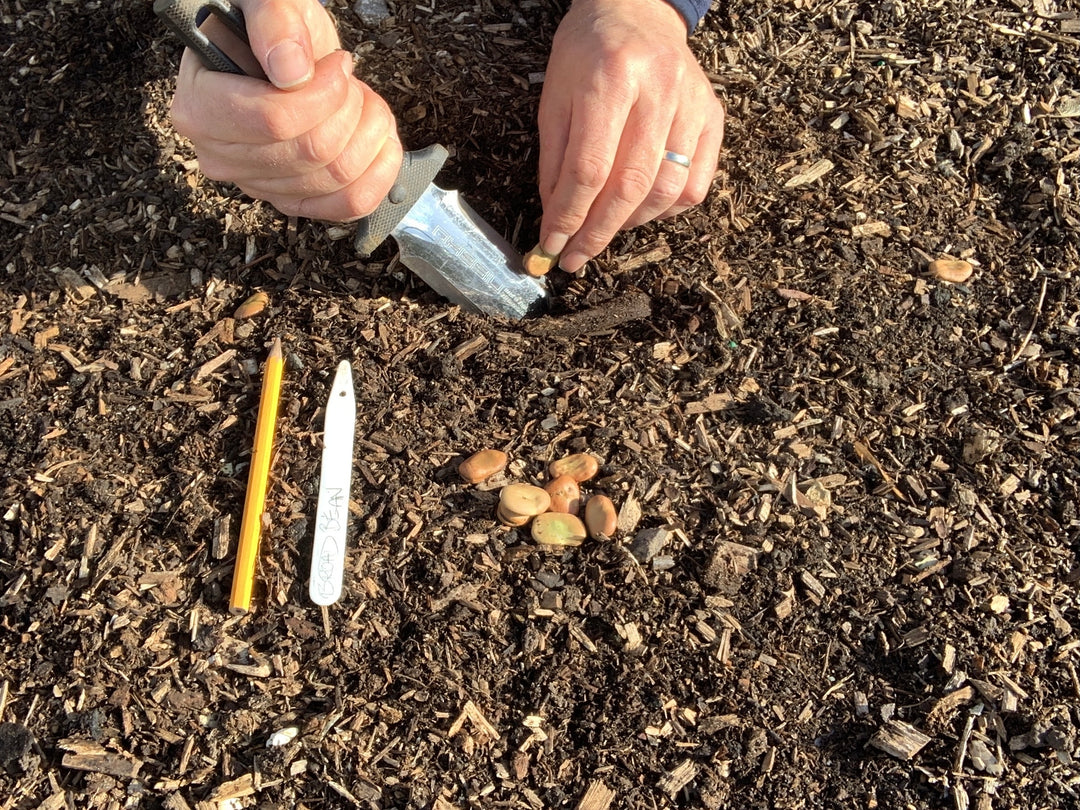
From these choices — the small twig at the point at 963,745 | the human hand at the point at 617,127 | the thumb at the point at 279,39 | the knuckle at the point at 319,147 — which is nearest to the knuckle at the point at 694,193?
the human hand at the point at 617,127

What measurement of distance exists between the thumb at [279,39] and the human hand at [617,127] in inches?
22.8

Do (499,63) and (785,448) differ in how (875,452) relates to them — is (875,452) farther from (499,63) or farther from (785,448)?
(499,63)

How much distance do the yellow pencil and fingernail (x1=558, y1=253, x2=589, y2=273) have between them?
0.64 metres

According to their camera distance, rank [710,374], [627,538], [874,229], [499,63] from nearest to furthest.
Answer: [627,538]
[710,374]
[874,229]
[499,63]

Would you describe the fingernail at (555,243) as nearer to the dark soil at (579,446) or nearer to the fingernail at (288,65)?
the dark soil at (579,446)

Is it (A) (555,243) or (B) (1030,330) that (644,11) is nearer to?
(A) (555,243)

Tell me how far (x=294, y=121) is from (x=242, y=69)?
0.11 meters

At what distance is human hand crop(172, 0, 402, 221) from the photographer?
1.30 meters

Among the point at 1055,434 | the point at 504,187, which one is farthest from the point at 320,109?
the point at 1055,434

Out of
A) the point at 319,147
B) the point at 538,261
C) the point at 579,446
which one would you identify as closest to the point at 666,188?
the point at 538,261

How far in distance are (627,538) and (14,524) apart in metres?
1.22

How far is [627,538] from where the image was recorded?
1679 millimetres

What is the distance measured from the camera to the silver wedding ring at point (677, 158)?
1765mm

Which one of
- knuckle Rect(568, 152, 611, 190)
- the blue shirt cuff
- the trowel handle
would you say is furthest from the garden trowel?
the blue shirt cuff
